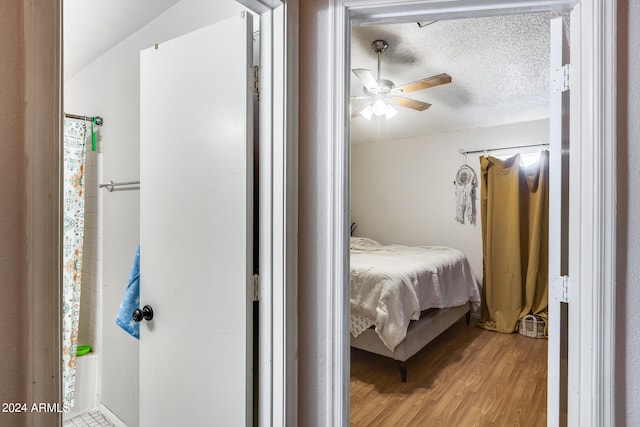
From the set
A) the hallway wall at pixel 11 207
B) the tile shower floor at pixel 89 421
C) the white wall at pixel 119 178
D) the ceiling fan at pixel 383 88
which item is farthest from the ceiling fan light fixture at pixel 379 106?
the tile shower floor at pixel 89 421

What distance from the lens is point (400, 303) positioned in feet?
8.38

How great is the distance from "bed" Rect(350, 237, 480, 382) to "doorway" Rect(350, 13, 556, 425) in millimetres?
123

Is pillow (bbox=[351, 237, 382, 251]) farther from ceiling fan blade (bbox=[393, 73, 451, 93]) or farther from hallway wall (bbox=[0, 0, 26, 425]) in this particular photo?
hallway wall (bbox=[0, 0, 26, 425])

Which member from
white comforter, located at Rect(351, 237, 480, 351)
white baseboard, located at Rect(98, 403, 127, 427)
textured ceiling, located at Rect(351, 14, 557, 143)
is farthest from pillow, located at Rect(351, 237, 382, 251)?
white baseboard, located at Rect(98, 403, 127, 427)

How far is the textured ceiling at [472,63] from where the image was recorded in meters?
2.08

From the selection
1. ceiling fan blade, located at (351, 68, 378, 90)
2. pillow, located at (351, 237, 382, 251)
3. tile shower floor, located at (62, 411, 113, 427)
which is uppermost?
ceiling fan blade, located at (351, 68, 378, 90)

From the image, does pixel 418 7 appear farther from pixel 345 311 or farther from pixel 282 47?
pixel 345 311

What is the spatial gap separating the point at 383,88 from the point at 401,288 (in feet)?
5.10

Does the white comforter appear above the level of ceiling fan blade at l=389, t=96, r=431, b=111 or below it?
below

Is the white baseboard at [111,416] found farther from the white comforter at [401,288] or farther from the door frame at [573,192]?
the white comforter at [401,288]

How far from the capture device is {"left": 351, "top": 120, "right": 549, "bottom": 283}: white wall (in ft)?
14.2

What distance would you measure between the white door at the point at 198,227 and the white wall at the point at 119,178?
483 mm

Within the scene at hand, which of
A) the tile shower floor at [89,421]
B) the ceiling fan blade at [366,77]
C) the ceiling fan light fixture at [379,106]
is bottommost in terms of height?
the tile shower floor at [89,421]

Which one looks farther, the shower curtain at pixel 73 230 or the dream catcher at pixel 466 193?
the dream catcher at pixel 466 193
